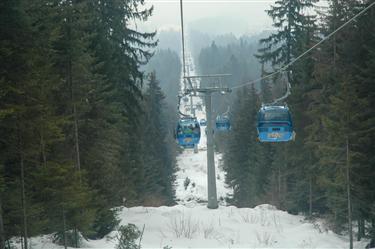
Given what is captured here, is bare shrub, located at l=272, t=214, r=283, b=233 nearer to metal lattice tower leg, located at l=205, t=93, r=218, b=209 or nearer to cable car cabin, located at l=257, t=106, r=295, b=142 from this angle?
metal lattice tower leg, located at l=205, t=93, r=218, b=209

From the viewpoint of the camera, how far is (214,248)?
1436cm

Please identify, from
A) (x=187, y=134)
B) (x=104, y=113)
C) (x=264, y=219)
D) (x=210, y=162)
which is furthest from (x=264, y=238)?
(x=104, y=113)

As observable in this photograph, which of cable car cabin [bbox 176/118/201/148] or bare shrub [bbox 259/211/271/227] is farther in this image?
cable car cabin [bbox 176/118/201/148]

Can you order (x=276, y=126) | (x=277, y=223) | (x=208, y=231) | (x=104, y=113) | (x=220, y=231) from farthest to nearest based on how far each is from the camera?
(x=277, y=223), (x=220, y=231), (x=208, y=231), (x=104, y=113), (x=276, y=126)

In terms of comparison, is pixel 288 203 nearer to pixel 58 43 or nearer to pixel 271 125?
pixel 271 125

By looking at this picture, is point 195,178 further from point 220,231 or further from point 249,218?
point 220,231

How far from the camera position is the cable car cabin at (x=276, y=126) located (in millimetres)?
14914

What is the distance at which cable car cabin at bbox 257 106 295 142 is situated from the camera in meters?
14.9

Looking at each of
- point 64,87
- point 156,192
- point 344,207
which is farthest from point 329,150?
point 156,192

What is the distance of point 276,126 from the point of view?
14.9 m

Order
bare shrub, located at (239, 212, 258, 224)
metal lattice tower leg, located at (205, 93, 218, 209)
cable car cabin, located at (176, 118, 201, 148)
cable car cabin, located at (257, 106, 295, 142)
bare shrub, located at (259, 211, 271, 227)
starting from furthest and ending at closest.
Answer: metal lattice tower leg, located at (205, 93, 218, 209) < cable car cabin, located at (176, 118, 201, 148) < bare shrub, located at (239, 212, 258, 224) < bare shrub, located at (259, 211, 271, 227) < cable car cabin, located at (257, 106, 295, 142)

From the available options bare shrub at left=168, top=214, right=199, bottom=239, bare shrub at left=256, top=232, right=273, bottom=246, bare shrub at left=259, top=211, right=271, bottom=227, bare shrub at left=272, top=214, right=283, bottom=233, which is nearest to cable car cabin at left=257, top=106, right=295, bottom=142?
bare shrub at left=256, top=232, right=273, bottom=246

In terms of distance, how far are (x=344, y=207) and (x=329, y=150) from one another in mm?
3166

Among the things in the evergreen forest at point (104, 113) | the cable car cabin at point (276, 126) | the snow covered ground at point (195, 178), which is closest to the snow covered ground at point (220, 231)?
the evergreen forest at point (104, 113)
